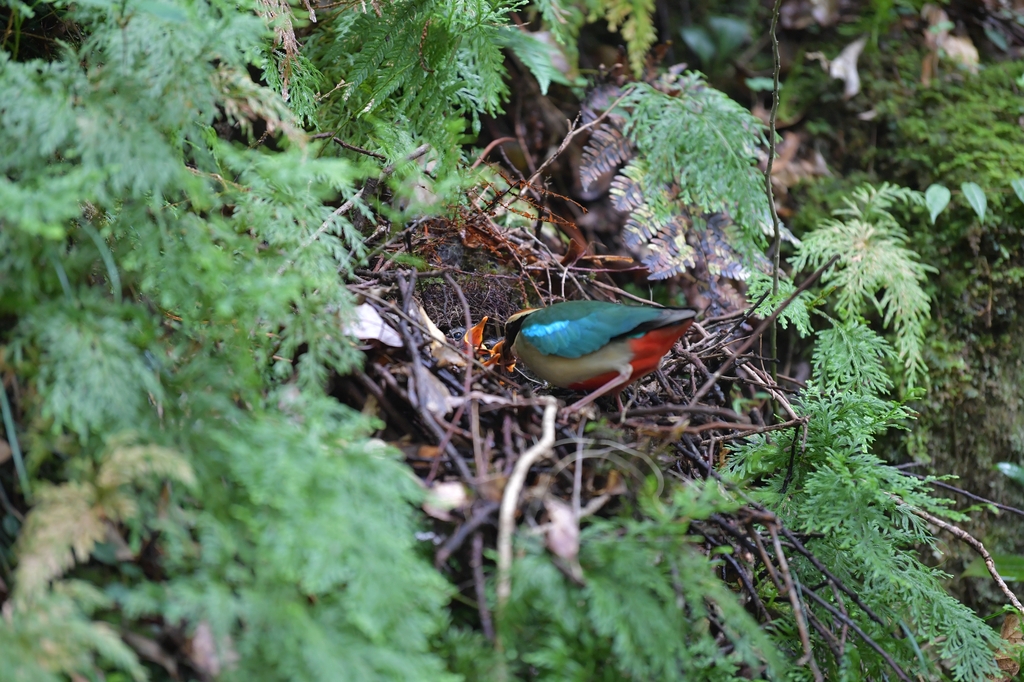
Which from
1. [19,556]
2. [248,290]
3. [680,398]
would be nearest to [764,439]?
[680,398]

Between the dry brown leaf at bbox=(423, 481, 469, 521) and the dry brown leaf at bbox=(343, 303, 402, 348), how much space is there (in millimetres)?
569

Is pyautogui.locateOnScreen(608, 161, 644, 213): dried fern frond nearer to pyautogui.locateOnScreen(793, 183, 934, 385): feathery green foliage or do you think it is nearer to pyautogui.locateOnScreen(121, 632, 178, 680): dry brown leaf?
pyautogui.locateOnScreen(793, 183, 934, 385): feathery green foliage

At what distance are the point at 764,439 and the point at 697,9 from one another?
3591 mm

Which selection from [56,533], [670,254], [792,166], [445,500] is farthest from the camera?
[792,166]

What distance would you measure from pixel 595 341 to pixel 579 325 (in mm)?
97

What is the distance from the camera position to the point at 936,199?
13.7 feet

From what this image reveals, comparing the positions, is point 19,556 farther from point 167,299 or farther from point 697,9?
point 697,9

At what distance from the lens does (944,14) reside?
5352mm

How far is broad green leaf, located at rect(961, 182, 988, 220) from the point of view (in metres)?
4.08

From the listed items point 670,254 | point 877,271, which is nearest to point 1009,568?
point 877,271

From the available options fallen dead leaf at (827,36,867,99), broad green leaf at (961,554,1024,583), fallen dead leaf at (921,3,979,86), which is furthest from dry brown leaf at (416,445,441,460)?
fallen dead leaf at (921,3,979,86)

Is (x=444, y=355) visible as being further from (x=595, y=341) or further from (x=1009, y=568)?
(x=1009, y=568)

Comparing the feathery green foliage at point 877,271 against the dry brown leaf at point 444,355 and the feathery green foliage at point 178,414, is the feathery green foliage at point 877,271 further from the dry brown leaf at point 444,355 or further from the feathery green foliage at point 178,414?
the feathery green foliage at point 178,414

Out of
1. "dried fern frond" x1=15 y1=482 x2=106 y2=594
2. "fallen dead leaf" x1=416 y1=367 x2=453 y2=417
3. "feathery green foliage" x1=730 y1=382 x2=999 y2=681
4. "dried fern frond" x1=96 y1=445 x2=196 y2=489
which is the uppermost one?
"dried fern frond" x1=96 y1=445 x2=196 y2=489
